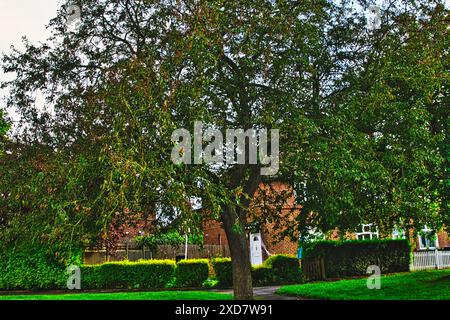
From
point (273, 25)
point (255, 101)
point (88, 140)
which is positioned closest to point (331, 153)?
point (255, 101)

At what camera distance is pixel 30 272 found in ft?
80.5

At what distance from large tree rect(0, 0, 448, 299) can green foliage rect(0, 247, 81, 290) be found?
1317 cm

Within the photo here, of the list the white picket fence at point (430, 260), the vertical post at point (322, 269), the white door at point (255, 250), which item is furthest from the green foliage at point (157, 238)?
the white picket fence at point (430, 260)

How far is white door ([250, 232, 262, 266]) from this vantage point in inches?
1225

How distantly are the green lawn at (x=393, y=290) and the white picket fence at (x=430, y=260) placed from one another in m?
7.35

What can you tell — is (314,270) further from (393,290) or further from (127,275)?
(127,275)

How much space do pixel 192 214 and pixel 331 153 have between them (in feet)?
12.1

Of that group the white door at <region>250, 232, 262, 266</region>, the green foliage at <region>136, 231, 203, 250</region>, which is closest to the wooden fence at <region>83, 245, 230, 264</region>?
the green foliage at <region>136, 231, 203, 250</region>

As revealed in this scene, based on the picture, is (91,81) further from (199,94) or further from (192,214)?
(192,214)

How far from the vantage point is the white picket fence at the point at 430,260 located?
88.8 ft

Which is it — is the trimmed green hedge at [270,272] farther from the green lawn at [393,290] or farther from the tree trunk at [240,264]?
the tree trunk at [240,264]

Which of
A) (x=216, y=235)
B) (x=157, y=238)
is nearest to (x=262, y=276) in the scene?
(x=157, y=238)

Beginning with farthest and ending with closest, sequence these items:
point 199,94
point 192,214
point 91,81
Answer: point 91,81 < point 199,94 < point 192,214

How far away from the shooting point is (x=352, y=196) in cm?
1113
